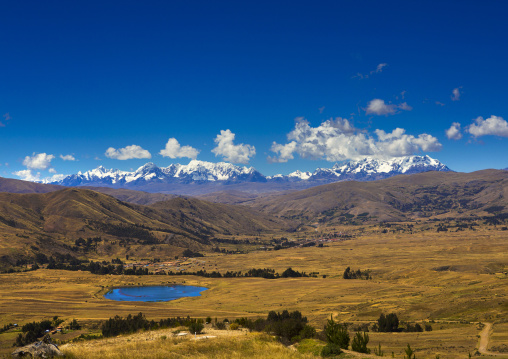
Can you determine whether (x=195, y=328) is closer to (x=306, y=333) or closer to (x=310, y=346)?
(x=306, y=333)

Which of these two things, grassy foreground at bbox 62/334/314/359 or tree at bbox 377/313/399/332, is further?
tree at bbox 377/313/399/332

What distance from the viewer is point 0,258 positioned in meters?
198

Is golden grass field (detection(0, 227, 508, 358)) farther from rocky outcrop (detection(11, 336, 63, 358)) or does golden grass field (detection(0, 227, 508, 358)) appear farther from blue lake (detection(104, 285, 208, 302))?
rocky outcrop (detection(11, 336, 63, 358))

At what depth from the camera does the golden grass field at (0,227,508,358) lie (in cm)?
6288

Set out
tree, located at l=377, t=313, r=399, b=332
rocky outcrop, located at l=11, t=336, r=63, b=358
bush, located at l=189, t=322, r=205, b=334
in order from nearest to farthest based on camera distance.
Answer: rocky outcrop, located at l=11, t=336, r=63, b=358 → bush, located at l=189, t=322, r=205, b=334 → tree, located at l=377, t=313, r=399, b=332

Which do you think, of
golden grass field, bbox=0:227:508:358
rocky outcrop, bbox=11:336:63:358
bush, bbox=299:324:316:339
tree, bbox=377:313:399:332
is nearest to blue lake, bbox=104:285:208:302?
golden grass field, bbox=0:227:508:358

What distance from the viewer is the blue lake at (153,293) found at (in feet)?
471

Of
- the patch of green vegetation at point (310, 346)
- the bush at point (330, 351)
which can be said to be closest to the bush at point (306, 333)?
the patch of green vegetation at point (310, 346)

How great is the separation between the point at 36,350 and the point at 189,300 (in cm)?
10798

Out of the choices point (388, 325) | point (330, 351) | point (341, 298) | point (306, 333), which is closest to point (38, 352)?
point (330, 351)

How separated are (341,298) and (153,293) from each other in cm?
7969

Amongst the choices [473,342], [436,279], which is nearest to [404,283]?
[436,279]

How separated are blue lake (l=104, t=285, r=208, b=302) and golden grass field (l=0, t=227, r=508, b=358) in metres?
5.89

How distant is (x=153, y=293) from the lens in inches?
6211
